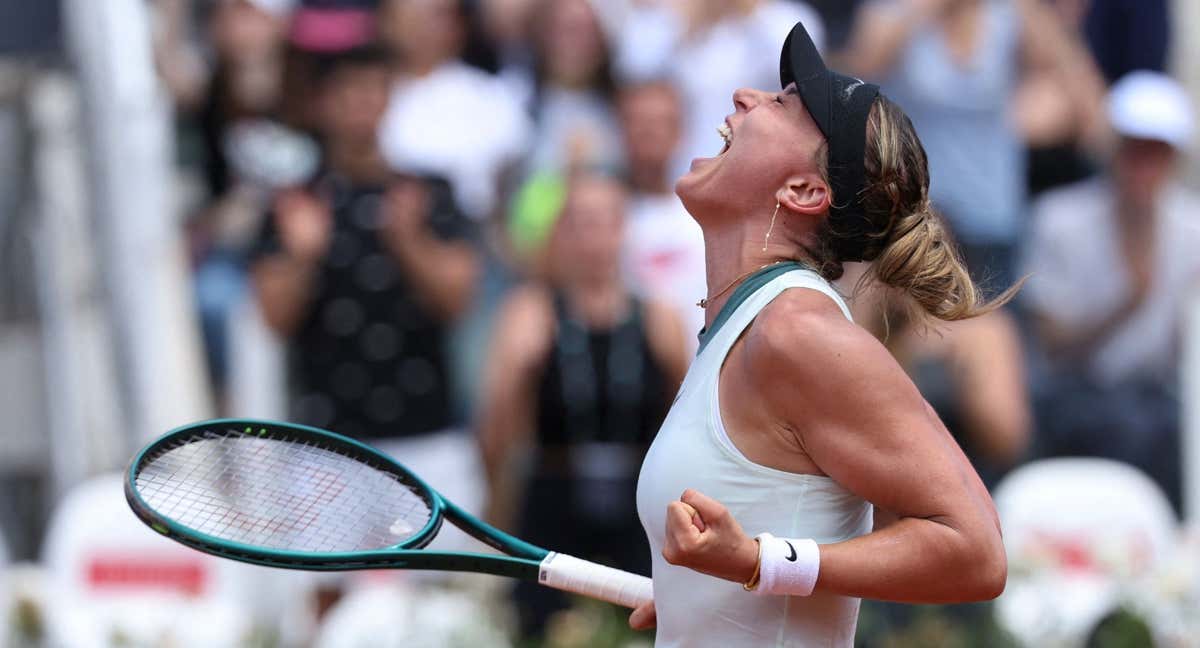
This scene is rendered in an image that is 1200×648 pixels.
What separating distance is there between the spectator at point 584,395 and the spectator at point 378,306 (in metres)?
0.33

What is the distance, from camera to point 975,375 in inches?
242

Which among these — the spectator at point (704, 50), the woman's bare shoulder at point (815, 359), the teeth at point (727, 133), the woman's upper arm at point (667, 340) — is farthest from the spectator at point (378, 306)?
the woman's bare shoulder at point (815, 359)

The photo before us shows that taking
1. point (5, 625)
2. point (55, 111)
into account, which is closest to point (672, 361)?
point (5, 625)

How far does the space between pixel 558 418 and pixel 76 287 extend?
7.37 feet

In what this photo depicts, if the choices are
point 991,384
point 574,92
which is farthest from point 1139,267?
point 574,92

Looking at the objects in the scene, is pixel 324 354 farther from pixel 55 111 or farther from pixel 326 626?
pixel 55 111

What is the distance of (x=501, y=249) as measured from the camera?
21.2 ft

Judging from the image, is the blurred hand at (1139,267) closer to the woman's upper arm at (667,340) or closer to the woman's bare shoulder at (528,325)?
the woman's upper arm at (667,340)

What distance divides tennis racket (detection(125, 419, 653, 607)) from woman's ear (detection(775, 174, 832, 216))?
2.08 feet

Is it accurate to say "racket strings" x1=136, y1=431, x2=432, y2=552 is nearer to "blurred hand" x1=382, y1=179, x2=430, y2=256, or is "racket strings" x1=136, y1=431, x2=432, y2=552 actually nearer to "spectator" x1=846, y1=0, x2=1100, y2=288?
"blurred hand" x1=382, y1=179, x2=430, y2=256

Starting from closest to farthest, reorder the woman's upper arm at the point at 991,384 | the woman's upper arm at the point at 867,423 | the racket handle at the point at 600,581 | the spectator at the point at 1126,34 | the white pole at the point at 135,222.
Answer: the woman's upper arm at the point at 867,423 < the racket handle at the point at 600,581 < the woman's upper arm at the point at 991,384 < the white pole at the point at 135,222 < the spectator at the point at 1126,34

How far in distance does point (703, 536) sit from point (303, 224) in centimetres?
444

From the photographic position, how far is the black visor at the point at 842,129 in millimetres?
2342

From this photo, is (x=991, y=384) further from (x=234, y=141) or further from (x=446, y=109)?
(x=234, y=141)
